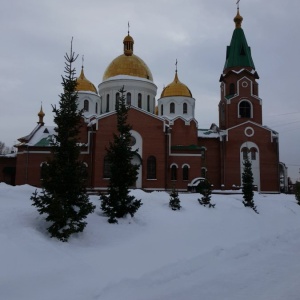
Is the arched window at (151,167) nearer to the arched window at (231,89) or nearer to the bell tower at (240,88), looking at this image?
the bell tower at (240,88)

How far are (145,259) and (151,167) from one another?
2566 centimetres

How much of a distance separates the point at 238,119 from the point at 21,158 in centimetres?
2519

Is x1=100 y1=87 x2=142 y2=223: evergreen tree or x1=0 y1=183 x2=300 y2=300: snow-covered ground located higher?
x1=100 y1=87 x2=142 y2=223: evergreen tree

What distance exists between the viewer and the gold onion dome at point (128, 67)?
145 ft

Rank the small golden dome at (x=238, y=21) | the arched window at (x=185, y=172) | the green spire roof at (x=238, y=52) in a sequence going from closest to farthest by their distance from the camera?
the arched window at (x=185, y=172) → the green spire roof at (x=238, y=52) → the small golden dome at (x=238, y=21)

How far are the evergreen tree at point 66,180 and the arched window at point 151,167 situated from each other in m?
23.6

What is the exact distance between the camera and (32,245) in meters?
10.8

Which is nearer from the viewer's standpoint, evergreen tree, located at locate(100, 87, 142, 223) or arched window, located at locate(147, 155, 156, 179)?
evergreen tree, located at locate(100, 87, 142, 223)

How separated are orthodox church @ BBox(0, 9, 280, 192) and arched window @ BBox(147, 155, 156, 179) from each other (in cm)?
10

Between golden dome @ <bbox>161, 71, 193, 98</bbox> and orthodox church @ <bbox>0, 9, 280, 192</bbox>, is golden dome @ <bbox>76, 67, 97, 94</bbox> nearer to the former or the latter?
Result: orthodox church @ <bbox>0, 9, 280, 192</bbox>

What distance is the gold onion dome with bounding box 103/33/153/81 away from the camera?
44156 millimetres

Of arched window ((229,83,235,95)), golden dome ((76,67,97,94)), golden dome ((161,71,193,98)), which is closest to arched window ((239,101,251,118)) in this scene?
arched window ((229,83,235,95))

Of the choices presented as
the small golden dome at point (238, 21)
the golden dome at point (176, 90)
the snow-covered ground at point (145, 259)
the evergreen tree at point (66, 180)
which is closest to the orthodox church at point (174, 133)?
the golden dome at point (176, 90)

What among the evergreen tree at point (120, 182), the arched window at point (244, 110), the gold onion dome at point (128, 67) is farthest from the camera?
the arched window at point (244, 110)
